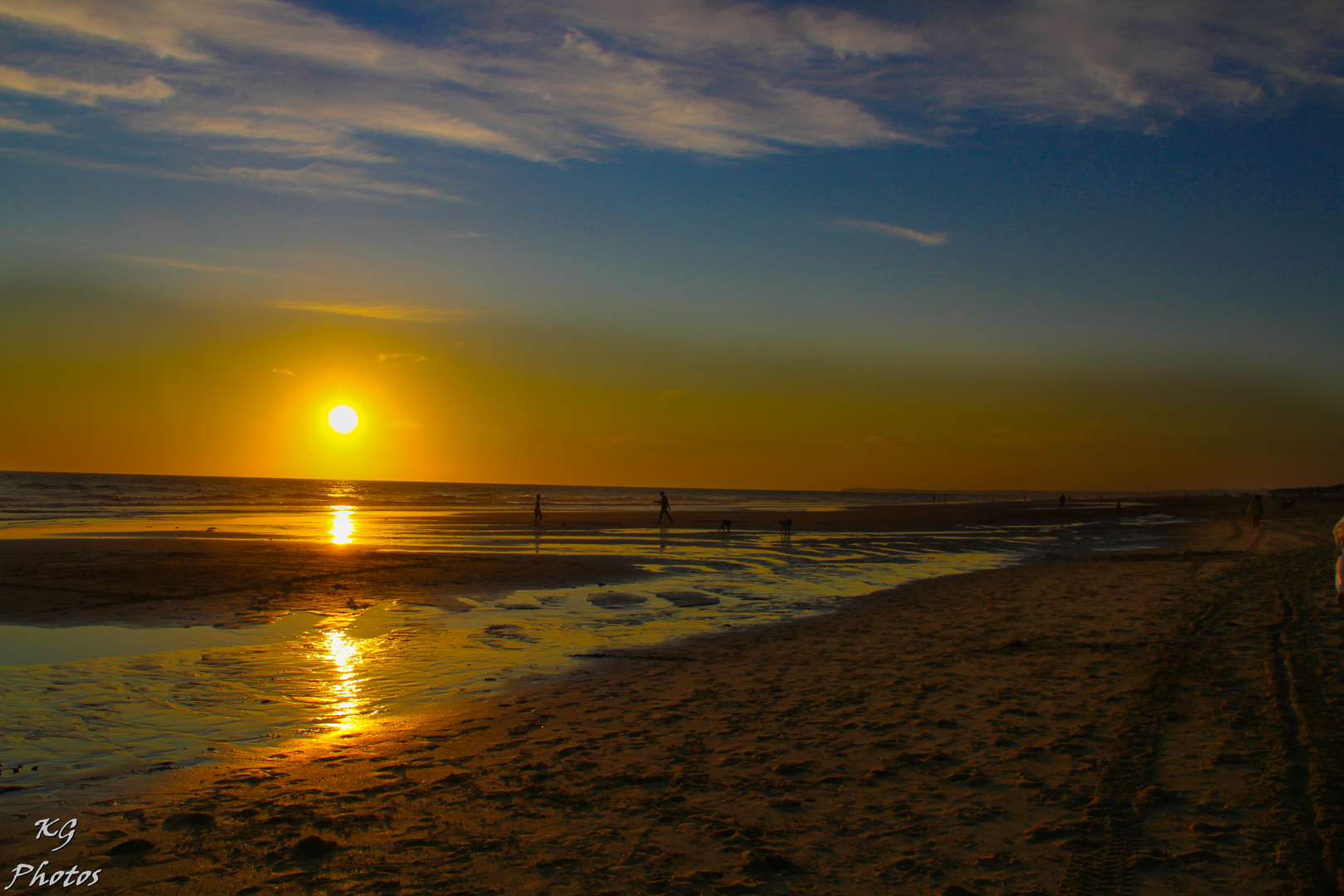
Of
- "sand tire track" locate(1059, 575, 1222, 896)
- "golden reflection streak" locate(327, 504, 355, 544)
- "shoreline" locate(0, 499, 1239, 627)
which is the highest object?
"sand tire track" locate(1059, 575, 1222, 896)

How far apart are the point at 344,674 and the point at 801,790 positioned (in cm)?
638

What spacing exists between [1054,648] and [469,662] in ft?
26.1

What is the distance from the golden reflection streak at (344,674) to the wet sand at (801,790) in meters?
0.84

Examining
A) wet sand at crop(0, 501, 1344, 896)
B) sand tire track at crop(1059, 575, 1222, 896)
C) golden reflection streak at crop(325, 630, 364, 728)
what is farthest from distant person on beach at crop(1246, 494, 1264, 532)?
golden reflection streak at crop(325, 630, 364, 728)

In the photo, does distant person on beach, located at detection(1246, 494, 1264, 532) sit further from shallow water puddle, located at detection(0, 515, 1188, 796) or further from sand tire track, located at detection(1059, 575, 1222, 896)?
sand tire track, located at detection(1059, 575, 1222, 896)

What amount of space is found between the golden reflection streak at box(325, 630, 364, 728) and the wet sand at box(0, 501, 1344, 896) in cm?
84

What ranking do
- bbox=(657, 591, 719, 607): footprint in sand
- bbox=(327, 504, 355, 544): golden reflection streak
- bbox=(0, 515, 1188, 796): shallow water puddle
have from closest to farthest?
bbox=(0, 515, 1188, 796): shallow water puddle
bbox=(657, 591, 719, 607): footprint in sand
bbox=(327, 504, 355, 544): golden reflection streak

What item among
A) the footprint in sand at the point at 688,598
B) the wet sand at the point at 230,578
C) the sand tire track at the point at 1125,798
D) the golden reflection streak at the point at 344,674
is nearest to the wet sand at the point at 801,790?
the sand tire track at the point at 1125,798

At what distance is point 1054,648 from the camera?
434 inches

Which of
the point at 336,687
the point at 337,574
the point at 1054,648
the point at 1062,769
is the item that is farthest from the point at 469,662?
the point at 337,574

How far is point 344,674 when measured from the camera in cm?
990

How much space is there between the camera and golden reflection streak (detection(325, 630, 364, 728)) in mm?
8195

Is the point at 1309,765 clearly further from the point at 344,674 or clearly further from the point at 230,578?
the point at 230,578

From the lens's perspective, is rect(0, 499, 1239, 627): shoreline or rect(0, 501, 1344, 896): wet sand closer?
rect(0, 501, 1344, 896): wet sand
